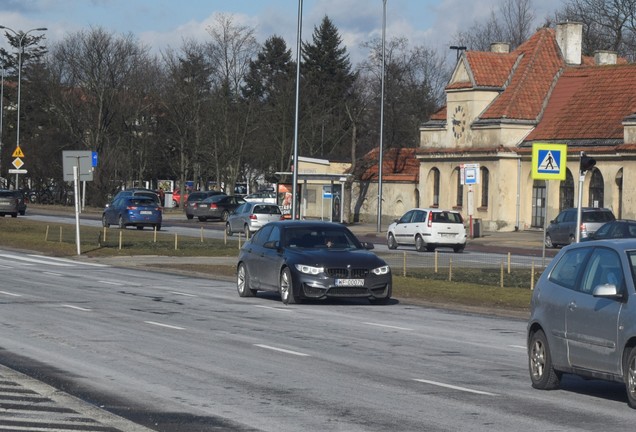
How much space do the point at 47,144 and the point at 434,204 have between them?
112 ft

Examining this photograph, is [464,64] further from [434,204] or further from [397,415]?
[397,415]

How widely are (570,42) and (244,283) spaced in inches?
1894

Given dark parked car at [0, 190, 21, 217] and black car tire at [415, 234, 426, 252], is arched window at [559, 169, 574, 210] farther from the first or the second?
dark parked car at [0, 190, 21, 217]

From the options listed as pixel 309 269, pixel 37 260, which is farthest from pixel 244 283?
pixel 37 260

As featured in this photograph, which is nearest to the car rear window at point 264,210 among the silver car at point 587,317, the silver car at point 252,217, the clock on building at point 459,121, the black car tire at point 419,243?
the silver car at point 252,217

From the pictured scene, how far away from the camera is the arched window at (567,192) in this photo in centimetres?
6081

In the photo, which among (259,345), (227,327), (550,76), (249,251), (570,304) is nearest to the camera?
(570,304)

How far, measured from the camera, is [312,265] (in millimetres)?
23891

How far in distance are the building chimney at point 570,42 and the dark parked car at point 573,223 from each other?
70.7 ft

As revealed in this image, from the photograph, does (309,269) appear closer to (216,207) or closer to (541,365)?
(541,365)

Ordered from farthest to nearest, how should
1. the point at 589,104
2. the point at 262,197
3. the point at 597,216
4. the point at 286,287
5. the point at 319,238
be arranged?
the point at 262,197
the point at 589,104
the point at 597,216
the point at 319,238
the point at 286,287

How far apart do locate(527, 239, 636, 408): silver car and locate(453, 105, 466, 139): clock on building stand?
55.2m

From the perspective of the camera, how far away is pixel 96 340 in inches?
685

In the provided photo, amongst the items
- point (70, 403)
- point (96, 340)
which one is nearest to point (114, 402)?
point (70, 403)
